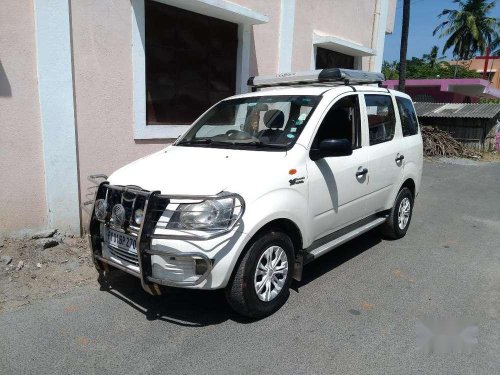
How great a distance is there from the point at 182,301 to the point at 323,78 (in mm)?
2727

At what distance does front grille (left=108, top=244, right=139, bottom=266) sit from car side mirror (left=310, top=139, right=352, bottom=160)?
1755mm

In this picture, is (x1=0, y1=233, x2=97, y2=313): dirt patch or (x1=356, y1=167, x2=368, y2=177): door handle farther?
(x1=356, y1=167, x2=368, y2=177): door handle

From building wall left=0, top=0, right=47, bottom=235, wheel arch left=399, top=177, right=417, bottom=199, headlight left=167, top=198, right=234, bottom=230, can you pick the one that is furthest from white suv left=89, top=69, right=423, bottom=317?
building wall left=0, top=0, right=47, bottom=235

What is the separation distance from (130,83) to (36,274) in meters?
2.75

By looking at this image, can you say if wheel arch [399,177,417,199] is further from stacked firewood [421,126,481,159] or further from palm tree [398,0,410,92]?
stacked firewood [421,126,481,159]

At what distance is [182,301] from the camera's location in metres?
3.85

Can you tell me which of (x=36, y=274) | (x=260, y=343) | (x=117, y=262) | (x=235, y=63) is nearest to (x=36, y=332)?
(x=117, y=262)

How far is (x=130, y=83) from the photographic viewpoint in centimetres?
579

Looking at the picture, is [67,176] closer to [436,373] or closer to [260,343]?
[260,343]

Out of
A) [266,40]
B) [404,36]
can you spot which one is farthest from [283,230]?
[404,36]

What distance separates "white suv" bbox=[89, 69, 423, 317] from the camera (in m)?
3.11

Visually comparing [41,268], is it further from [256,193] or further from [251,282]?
[256,193]

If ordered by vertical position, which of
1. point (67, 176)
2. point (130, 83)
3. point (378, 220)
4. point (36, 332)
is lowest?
point (36, 332)

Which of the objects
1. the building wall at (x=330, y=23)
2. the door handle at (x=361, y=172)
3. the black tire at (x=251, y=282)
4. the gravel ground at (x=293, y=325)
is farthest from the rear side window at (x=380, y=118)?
the building wall at (x=330, y=23)
